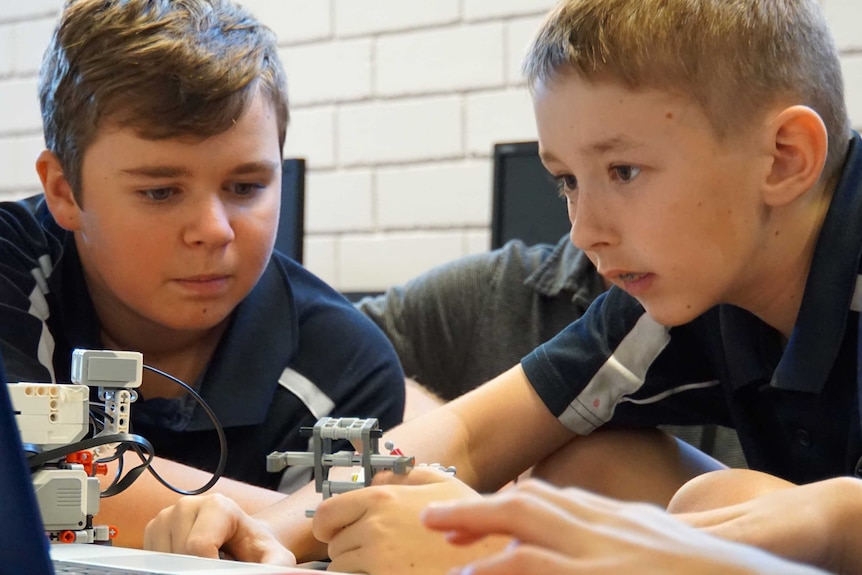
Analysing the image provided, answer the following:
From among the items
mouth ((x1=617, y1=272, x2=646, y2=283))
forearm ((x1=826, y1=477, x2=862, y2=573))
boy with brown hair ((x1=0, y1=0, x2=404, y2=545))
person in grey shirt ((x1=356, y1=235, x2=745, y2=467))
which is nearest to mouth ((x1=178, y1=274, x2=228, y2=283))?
boy with brown hair ((x1=0, y1=0, x2=404, y2=545))

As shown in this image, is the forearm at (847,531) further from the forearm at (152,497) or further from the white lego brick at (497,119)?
the white lego brick at (497,119)

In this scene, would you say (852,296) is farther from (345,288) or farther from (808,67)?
(345,288)

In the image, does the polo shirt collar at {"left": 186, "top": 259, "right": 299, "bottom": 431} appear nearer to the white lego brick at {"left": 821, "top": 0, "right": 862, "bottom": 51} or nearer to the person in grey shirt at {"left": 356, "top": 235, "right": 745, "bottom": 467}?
Result: the person in grey shirt at {"left": 356, "top": 235, "right": 745, "bottom": 467}

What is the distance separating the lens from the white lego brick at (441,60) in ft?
6.80

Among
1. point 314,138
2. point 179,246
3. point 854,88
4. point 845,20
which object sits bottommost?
point 179,246

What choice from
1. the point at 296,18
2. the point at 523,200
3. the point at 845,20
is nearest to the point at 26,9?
the point at 296,18

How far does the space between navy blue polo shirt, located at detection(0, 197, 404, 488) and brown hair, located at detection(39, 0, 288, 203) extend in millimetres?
103

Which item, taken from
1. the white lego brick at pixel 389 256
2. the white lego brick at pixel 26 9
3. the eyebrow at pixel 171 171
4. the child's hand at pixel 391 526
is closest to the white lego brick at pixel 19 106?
the white lego brick at pixel 26 9

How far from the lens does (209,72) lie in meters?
1.11

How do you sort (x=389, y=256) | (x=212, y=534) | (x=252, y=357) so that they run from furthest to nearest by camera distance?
(x=389, y=256), (x=252, y=357), (x=212, y=534)

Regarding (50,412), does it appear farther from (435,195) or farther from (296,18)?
(296,18)

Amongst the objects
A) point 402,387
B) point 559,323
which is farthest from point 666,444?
point 559,323

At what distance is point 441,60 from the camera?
83.4 inches

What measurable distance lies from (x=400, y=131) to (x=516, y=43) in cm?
30
